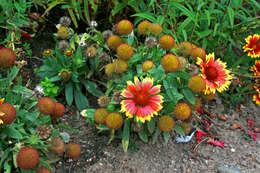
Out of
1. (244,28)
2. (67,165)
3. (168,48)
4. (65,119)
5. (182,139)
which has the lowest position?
(67,165)

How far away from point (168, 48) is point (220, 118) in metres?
1.02

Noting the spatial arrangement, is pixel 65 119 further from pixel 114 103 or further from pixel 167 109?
pixel 167 109

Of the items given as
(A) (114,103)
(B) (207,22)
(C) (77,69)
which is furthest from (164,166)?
(B) (207,22)

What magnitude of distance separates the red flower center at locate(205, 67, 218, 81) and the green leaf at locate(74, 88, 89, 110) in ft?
3.18

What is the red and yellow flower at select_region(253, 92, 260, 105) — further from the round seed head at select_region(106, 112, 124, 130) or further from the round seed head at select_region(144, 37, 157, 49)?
the round seed head at select_region(106, 112, 124, 130)

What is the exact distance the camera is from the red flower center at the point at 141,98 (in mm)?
2008

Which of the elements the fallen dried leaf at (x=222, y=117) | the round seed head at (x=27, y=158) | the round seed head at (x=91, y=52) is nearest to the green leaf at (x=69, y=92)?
the round seed head at (x=91, y=52)

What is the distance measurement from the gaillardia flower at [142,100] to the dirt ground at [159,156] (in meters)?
0.39

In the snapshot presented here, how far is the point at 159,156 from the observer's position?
2346 mm

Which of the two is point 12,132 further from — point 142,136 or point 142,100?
point 142,136

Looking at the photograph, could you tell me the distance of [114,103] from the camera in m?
2.17

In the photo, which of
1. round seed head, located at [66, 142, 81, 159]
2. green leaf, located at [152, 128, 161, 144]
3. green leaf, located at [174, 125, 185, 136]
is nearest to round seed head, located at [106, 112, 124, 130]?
round seed head, located at [66, 142, 81, 159]

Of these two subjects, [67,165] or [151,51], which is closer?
[67,165]

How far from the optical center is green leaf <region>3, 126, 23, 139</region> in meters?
1.79
